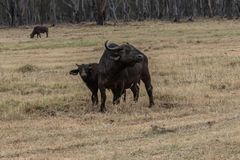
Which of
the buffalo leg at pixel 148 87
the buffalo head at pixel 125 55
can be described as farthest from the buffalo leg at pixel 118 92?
the buffalo leg at pixel 148 87

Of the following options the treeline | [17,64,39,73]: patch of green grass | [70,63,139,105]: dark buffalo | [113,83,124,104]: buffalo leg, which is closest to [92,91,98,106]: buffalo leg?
[70,63,139,105]: dark buffalo

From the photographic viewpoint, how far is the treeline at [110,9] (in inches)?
2931

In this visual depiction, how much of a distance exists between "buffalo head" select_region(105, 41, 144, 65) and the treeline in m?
54.1

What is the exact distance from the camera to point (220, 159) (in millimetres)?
8672

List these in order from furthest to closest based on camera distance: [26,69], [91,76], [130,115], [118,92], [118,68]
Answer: [26,69]
[91,76]
[118,92]
[118,68]
[130,115]

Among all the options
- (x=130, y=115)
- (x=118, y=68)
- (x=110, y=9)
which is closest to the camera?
(x=130, y=115)

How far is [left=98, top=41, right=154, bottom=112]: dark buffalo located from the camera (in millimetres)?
13836

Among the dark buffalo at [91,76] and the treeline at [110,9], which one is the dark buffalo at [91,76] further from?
the treeline at [110,9]

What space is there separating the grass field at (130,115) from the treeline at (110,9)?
48.2 metres

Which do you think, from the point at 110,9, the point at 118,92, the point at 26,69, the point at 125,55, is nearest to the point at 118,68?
the point at 125,55

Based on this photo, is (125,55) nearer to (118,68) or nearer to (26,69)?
(118,68)

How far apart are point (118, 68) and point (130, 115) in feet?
4.47

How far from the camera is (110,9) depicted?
3423 inches

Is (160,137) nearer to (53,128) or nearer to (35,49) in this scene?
(53,128)
